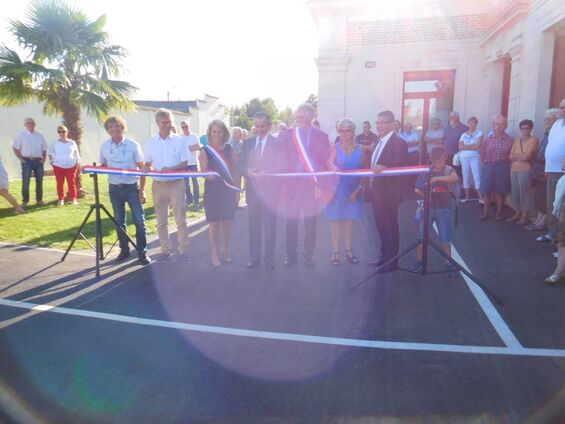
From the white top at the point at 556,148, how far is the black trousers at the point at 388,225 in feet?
9.24

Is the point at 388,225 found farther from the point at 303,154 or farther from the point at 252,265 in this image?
the point at 252,265

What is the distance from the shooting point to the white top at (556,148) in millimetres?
6250

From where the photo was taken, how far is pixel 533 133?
8.70 meters

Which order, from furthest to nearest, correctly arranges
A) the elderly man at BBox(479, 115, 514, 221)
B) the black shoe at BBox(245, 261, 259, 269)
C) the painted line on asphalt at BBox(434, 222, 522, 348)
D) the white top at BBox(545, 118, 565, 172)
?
1. the elderly man at BBox(479, 115, 514, 221)
2. the white top at BBox(545, 118, 565, 172)
3. the black shoe at BBox(245, 261, 259, 269)
4. the painted line on asphalt at BBox(434, 222, 522, 348)

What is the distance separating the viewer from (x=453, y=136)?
1099 cm

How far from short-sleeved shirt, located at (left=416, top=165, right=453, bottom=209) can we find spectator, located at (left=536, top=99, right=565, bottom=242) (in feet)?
7.33

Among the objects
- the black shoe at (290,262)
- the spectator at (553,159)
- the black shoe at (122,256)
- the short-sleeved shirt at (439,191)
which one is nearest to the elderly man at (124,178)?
the black shoe at (122,256)

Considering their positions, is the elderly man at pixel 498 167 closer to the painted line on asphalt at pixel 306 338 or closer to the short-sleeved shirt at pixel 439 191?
the short-sleeved shirt at pixel 439 191

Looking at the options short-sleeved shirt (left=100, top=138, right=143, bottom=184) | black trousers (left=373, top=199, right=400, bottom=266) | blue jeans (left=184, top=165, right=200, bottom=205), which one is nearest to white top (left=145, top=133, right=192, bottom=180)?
short-sleeved shirt (left=100, top=138, right=143, bottom=184)

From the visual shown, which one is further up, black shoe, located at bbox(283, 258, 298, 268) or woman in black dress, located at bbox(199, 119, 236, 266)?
woman in black dress, located at bbox(199, 119, 236, 266)

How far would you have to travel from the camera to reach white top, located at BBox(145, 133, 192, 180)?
5984 millimetres

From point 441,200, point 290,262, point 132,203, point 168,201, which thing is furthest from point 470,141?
point 132,203

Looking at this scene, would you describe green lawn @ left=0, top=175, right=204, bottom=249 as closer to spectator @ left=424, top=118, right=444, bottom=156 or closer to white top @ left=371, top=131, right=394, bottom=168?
white top @ left=371, top=131, right=394, bottom=168

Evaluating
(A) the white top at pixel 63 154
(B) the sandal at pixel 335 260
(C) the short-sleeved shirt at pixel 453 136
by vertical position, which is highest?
(C) the short-sleeved shirt at pixel 453 136
